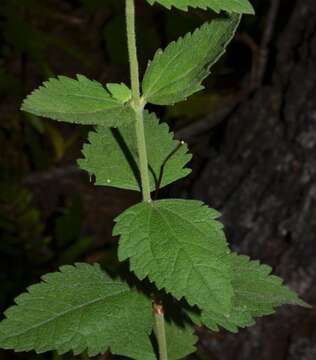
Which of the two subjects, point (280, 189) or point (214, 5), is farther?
point (280, 189)

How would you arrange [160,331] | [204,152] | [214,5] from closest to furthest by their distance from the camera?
[214,5] < [160,331] < [204,152]

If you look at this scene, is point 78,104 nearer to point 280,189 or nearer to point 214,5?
point 214,5

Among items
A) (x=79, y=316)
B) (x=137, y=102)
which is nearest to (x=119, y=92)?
(x=137, y=102)

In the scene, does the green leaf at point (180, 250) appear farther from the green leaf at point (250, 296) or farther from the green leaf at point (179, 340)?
the green leaf at point (179, 340)

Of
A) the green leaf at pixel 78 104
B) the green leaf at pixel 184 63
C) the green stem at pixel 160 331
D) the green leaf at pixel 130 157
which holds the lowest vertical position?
the green stem at pixel 160 331

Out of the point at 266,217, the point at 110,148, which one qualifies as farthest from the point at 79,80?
the point at 266,217

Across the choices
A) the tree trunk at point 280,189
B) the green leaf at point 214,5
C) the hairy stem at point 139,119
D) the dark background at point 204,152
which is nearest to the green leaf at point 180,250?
the hairy stem at point 139,119

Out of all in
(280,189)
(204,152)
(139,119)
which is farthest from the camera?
(204,152)
